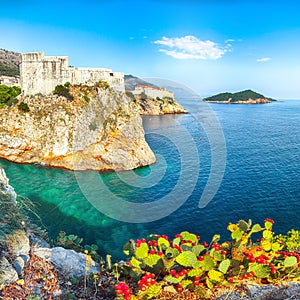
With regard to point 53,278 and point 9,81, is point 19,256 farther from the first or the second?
point 9,81

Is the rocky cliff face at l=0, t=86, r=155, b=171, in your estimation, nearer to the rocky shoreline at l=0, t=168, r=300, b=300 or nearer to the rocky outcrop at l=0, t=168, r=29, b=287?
the rocky outcrop at l=0, t=168, r=29, b=287

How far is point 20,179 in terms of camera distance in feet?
107

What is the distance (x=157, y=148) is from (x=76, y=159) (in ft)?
56.8

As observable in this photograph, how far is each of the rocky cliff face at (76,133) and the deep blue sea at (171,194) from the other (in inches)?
79.7

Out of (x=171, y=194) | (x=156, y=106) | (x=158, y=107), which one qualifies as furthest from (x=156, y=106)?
(x=171, y=194)

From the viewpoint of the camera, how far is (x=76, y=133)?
3853 cm

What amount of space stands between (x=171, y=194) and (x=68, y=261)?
67.1 ft

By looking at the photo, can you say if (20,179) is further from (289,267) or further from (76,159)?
(289,267)

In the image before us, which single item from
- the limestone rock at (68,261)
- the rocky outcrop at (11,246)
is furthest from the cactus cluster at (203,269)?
the rocky outcrop at (11,246)

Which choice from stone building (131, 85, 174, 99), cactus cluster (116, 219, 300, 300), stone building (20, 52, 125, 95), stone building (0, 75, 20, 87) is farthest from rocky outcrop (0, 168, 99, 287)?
stone building (131, 85, 174, 99)

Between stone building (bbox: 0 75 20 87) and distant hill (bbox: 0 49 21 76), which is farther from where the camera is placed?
distant hill (bbox: 0 49 21 76)

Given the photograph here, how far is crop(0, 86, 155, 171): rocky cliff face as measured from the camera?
37656 mm

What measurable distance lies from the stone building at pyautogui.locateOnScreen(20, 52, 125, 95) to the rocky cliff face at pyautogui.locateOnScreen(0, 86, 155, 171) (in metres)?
1.42

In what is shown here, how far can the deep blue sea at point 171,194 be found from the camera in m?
22.9
